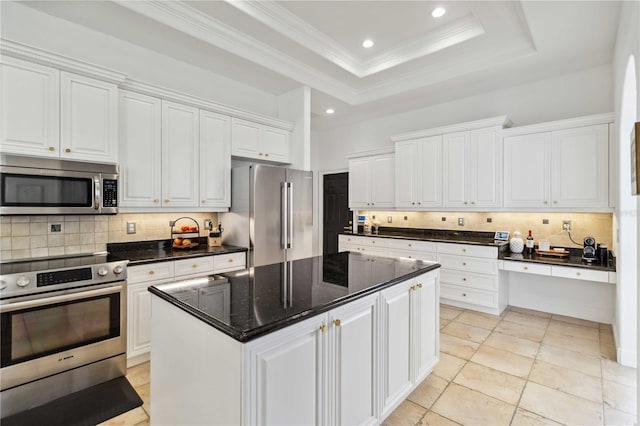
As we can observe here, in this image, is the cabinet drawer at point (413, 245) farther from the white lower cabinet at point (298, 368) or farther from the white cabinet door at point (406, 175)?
the white lower cabinet at point (298, 368)

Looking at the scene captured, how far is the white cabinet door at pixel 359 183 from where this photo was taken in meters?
5.43

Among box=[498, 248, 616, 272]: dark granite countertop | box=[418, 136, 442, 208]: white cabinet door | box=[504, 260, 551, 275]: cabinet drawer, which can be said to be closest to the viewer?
box=[498, 248, 616, 272]: dark granite countertop

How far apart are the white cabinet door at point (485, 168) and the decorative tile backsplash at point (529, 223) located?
43 cm

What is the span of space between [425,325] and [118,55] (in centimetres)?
386

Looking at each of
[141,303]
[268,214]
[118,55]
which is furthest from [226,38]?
[141,303]

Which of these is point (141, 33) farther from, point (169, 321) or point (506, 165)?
point (506, 165)

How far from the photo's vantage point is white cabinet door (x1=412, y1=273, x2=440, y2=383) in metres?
2.13

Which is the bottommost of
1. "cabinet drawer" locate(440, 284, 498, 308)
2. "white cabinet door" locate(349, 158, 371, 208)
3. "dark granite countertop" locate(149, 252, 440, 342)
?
"cabinet drawer" locate(440, 284, 498, 308)

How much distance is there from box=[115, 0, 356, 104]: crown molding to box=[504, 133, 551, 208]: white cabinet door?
2588mm

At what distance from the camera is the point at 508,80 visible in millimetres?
3979

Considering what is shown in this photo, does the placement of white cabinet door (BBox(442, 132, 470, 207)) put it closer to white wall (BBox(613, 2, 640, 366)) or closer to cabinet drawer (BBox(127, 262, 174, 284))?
white wall (BBox(613, 2, 640, 366))

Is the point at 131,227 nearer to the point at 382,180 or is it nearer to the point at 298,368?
the point at 298,368

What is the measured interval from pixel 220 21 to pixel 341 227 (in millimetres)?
4153

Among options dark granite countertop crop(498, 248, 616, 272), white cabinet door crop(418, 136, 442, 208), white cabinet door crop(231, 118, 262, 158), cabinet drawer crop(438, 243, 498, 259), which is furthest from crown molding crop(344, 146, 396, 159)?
dark granite countertop crop(498, 248, 616, 272)
